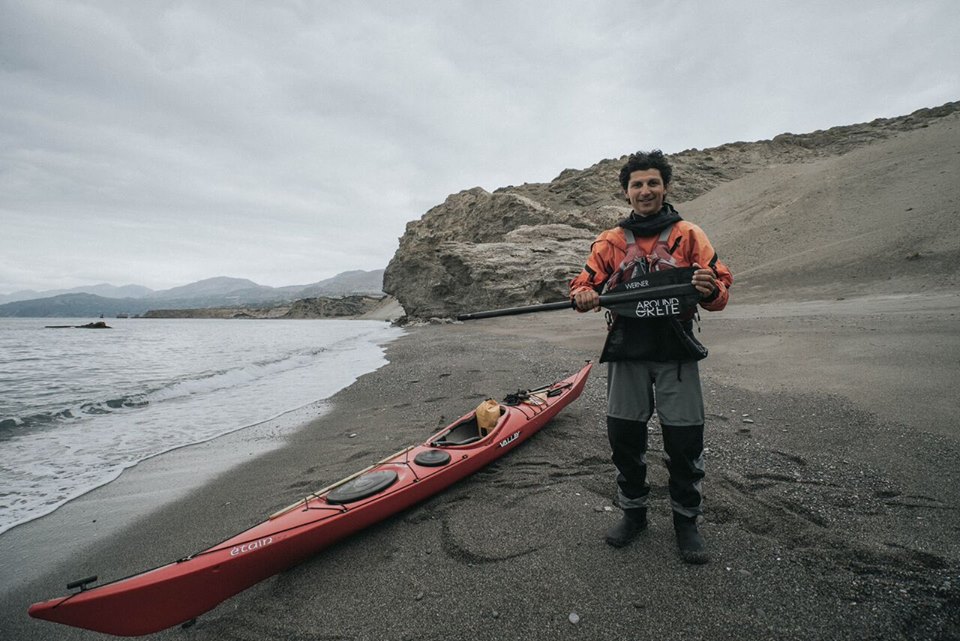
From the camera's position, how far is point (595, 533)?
2744 mm

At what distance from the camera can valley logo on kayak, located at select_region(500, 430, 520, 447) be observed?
4086 mm

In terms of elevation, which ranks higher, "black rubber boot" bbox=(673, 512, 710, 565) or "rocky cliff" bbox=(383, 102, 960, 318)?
"rocky cliff" bbox=(383, 102, 960, 318)

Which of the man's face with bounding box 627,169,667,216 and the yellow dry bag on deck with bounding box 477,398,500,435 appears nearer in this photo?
the man's face with bounding box 627,169,667,216

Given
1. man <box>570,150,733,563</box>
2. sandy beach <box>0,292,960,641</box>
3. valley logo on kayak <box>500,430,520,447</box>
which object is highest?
man <box>570,150,733,563</box>

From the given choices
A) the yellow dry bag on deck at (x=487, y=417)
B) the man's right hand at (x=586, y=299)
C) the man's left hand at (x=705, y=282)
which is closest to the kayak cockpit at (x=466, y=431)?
the yellow dry bag on deck at (x=487, y=417)

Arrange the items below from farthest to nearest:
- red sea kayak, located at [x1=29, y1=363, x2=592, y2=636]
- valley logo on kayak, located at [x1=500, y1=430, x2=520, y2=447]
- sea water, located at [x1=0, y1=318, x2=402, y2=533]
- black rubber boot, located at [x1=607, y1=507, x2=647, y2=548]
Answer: sea water, located at [x1=0, y1=318, x2=402, y2=533] < valley logo on kayak, located at [x1=500, y1=430, x2=520, y2=447] < black rubber boot, located at [x1=607, y1=507, x2=647, y2=548] < red sea kayak, located at [x1=29, y1=363, x2=592, y2=636]

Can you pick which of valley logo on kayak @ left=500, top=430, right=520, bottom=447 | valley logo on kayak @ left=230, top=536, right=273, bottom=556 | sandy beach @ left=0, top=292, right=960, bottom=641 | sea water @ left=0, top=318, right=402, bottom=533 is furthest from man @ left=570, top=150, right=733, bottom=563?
sea water @ left=0, top=318, right=402, bottom=533

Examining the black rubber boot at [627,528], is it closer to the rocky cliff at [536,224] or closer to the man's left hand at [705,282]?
the man's left hand at [705,282]

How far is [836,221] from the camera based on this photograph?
18516 mm

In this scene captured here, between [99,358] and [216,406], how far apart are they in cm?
1428

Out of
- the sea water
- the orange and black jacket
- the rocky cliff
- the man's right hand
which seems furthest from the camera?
the rocky cliff

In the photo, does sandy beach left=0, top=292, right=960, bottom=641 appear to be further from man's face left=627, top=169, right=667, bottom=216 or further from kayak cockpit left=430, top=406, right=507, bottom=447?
man's face left=627, top=169, right=667, bottom=216

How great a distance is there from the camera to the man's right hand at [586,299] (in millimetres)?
2707

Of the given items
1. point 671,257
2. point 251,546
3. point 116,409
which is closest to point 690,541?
point 671,257
